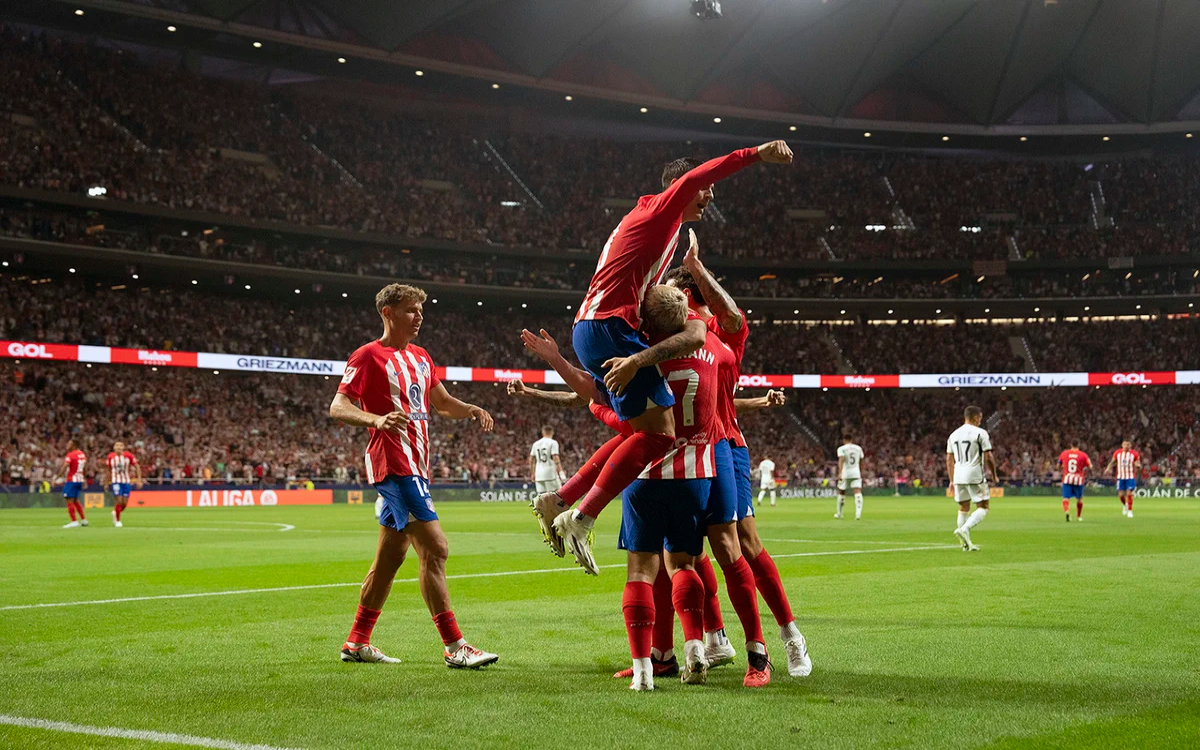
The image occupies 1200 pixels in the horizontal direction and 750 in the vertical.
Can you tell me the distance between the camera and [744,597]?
653cm

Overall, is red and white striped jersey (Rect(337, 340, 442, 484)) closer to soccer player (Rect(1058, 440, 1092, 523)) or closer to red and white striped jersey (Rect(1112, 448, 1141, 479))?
soccer player (Rect(1058, 440, 1092, 523))

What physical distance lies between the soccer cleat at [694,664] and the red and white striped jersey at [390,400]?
6.97 feet

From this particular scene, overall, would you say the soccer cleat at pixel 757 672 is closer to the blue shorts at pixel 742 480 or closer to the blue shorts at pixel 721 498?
the blue shorts at pixel 721 498

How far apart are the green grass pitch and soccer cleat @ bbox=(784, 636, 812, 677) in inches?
3.2

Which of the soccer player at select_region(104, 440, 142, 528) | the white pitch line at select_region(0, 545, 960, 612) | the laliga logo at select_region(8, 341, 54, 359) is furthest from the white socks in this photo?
the laliga logo at select_region(8, 341, 54, 359)

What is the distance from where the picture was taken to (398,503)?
7152 mm

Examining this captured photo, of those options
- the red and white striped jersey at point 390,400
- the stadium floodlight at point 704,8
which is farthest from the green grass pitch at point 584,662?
the stadium floodlight at point 704,8

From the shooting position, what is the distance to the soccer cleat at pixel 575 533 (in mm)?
5996

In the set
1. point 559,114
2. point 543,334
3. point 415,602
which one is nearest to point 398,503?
point 543,334

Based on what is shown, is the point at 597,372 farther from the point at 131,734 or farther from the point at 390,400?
the point at 131,734

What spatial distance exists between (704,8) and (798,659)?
36.8 metres

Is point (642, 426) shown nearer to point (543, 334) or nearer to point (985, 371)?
point (543, 334)

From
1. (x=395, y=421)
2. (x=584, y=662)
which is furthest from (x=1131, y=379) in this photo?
(x=395, y=421)

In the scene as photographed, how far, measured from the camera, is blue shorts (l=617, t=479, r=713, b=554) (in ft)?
20.6
